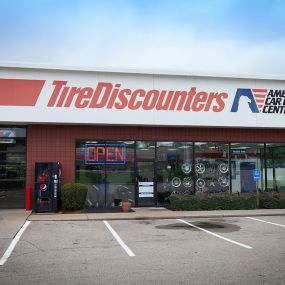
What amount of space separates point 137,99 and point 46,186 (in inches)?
210

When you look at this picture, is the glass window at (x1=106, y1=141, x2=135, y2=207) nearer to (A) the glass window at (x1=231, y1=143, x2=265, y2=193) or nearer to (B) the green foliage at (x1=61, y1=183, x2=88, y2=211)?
(B) the green foliage at (x1=61, y1=183, x2=88, y2=211)

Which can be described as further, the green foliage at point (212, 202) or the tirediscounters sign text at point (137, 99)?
the green foliage at point (212, 202)

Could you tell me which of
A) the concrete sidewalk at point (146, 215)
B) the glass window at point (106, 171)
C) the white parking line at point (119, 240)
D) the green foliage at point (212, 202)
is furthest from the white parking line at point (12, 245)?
the green foliage at point (212, 202)

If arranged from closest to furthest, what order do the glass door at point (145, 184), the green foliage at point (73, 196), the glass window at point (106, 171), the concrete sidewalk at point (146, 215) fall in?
the concrete sidewalk at point (146, 215)
the green foliage at point (73, 196)
the glass window at point (106, 171)
the glass door at point (145, 184)

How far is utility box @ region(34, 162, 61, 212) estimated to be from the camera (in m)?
18.1

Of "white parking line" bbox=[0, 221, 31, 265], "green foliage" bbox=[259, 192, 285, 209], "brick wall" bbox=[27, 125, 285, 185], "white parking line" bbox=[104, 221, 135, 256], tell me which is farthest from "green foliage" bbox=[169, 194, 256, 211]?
"white parking line" bbox=[0, 221, 31, 265]

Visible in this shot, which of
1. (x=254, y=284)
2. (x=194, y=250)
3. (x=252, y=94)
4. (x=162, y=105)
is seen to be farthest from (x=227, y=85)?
(x=254, y=284)

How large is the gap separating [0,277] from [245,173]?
1609cm

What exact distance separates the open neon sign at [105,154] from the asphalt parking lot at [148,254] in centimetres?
508

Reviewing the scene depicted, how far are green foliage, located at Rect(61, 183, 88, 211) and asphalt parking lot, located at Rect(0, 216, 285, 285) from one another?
9.24ft

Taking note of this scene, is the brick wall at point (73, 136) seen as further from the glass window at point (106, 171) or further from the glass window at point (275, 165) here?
the glass window at point (275, 165)

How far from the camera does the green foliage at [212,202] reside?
18.6 metres

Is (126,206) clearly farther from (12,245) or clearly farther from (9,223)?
(12,245)

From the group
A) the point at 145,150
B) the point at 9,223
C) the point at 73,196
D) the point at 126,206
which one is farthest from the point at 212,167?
the point at 9,223
